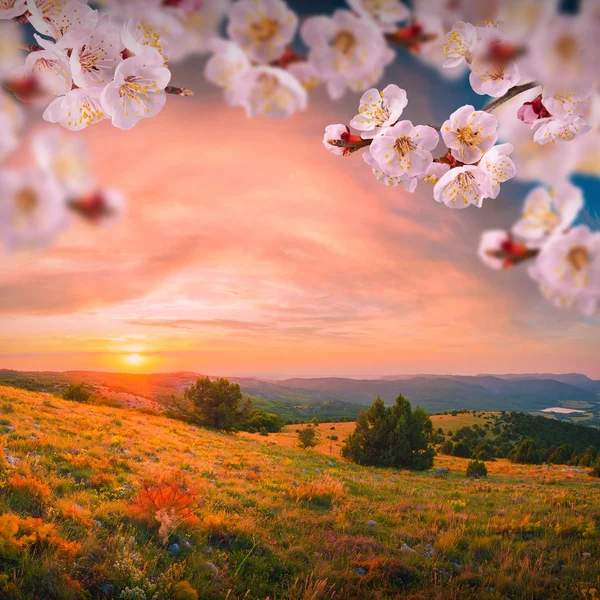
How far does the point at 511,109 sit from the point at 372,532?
23.3 ft

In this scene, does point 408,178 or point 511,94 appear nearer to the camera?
point 511,94

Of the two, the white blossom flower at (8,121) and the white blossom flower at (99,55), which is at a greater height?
the white blossom flower at (99,55)

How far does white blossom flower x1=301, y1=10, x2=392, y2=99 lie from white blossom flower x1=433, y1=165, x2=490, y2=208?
2.06 feet

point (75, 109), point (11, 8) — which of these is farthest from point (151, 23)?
point (11, 8)

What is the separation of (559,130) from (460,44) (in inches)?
21.0

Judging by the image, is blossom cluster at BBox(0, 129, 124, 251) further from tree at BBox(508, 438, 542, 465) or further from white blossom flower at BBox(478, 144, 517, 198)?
tree at BBox(508, 438, 542, 465)

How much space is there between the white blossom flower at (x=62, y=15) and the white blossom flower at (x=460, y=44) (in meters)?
1.06

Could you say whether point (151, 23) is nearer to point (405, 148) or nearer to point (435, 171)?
point (405, 148)

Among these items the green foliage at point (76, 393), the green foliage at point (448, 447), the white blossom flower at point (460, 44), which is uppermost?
the white blossom flower at point (460, 44)

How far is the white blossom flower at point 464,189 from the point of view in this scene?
149 centimetres

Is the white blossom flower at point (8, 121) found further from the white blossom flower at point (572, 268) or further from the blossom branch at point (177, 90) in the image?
the white blossom flower at point (572, 268)

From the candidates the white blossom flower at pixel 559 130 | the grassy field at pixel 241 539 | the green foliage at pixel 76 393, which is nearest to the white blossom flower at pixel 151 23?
the white blossom flower at pixel 559 130

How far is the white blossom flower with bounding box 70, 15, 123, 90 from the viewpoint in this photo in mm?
1053

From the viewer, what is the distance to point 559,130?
4.61 ft
